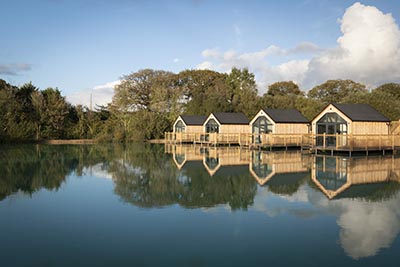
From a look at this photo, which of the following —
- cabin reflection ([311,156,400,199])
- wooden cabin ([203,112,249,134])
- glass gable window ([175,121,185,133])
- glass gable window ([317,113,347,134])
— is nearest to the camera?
cabin reflection ([311,156,400,199])

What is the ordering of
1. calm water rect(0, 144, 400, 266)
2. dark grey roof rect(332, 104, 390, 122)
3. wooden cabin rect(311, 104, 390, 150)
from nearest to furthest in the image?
calm water rect(0, 144, 400, 266)
wooden cabin rect(311, 104, 390, 150)
dark grey roof rect(332, 104, 390, 122)

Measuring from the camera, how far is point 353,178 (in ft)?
42.2

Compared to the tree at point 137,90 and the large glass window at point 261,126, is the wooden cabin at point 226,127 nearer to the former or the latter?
the large glass window at point 261,126

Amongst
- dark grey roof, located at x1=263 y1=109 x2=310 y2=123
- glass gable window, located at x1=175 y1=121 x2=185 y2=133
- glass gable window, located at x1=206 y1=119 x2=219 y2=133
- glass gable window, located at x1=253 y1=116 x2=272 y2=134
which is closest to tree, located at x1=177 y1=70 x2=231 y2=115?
glass gable window, located at x1=175 y1=121 x2=185 y2=133

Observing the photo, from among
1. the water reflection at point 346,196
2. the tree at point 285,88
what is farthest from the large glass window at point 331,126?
the tree at point 285,88

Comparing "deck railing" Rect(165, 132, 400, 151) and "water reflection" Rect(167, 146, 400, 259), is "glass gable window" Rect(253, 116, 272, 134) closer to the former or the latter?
"deck railing" Rect(165, 132, 400, 151)

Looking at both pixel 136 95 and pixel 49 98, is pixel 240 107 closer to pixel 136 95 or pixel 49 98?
pixel 136 95

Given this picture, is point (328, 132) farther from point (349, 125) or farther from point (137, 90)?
point (137, 90)

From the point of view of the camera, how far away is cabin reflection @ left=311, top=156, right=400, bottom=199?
34.5ft

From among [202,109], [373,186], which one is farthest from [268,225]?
[202,109]

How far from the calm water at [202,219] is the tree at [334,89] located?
44506 mm

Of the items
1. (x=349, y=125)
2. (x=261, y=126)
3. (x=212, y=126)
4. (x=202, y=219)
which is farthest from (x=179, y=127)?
(x=202, y=219)

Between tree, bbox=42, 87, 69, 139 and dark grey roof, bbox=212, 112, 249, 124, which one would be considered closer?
dark grey roof, bbox=212, 112, 249, 124

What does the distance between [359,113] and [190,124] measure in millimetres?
18245
